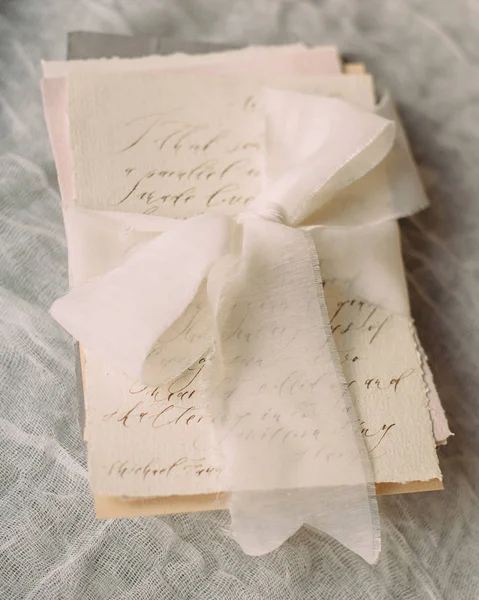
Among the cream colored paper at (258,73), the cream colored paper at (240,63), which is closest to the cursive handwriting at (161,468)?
the cream colored paper at (258,73)

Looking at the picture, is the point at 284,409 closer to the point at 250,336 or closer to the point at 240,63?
the point at 250,336

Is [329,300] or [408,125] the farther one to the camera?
[408,125]

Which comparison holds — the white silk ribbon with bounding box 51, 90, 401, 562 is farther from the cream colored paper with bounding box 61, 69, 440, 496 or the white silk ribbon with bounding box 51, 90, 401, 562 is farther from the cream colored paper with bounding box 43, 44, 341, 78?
the cream colored paper with bounding box 43, 44, 341, 78

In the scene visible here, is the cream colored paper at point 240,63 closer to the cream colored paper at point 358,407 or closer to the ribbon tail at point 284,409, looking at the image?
the cream colored paper at point 358,407

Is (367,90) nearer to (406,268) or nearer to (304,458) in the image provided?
(406,268)

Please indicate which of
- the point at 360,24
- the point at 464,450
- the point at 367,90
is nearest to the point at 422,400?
the point at 464,450

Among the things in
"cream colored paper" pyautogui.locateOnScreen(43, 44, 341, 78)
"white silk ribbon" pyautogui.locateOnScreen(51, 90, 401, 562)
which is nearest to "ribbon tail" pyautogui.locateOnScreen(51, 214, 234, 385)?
"white silk ribbon" pyautogui.locateOnScreen(51, 90, 401, 562)
